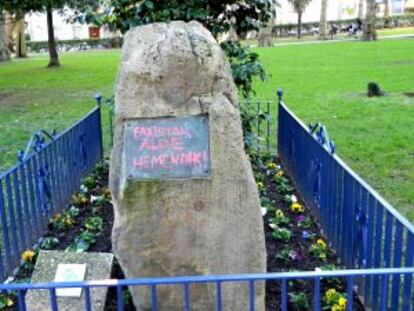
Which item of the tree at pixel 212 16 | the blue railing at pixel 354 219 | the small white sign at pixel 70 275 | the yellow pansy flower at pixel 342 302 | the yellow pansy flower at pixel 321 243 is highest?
the tree at pixel 212 16

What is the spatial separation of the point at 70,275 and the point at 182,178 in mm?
1097

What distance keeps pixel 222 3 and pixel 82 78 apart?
13.7m

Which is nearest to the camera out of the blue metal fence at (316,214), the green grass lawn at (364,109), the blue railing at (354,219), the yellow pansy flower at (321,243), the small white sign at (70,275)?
the blue metal fence at (316,214)

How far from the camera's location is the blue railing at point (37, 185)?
4.61 m

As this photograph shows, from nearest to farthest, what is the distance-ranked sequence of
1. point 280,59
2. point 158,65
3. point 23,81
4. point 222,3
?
point 158,65 → point 222,3 → point 23,81 → point 280,59

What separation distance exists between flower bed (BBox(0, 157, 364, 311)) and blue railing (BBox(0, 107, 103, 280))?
0.40 ft

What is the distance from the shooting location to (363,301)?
401 cm

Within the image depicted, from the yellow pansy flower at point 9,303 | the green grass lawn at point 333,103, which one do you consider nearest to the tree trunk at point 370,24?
the green grass lawn at point 333,103

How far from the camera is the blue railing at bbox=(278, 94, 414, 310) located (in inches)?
133

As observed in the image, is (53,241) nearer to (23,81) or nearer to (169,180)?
(169,180)

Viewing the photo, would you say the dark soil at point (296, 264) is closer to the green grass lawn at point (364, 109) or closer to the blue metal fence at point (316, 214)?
the blue metal fence at point (316, 214)

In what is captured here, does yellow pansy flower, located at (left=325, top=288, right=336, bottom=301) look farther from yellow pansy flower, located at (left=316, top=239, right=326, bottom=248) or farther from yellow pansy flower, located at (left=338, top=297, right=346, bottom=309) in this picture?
yellow pansy flower, located at (left=316, top=239, right=326, bottom=248)

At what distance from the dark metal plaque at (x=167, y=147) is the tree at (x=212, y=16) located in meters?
2.52

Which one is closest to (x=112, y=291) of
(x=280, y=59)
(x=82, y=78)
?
(x=82, y=78)
